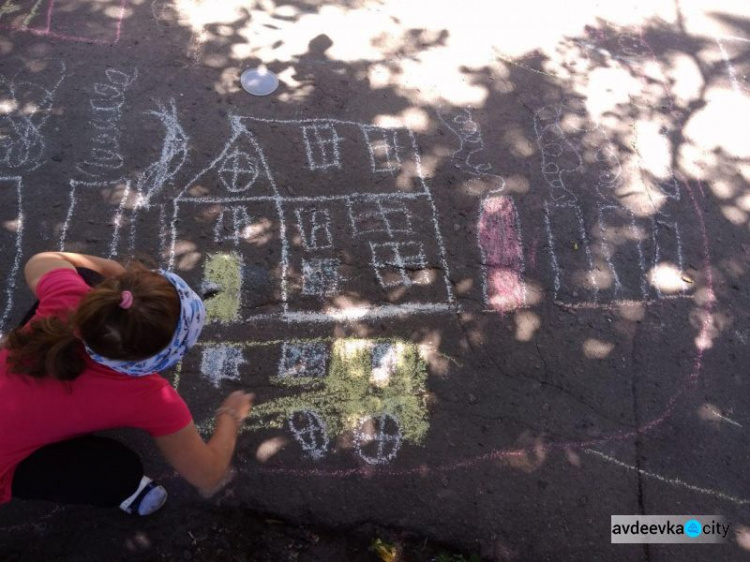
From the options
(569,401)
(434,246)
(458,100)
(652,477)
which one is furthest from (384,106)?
(652,477)

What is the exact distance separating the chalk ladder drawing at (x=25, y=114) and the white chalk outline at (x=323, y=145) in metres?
1.69

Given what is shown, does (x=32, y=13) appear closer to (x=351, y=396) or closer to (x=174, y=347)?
(x=351, y=396)

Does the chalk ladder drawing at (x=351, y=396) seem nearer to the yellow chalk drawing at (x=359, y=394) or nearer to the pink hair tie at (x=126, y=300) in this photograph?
the yellow chalk drawing at (x=359, y=394)

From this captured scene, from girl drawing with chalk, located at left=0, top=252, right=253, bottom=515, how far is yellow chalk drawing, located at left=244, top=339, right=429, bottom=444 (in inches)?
27.4

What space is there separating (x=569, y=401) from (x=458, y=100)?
2.43 m

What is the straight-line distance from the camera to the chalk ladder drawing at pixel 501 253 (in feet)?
12.7

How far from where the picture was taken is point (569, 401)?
3568 millimetres

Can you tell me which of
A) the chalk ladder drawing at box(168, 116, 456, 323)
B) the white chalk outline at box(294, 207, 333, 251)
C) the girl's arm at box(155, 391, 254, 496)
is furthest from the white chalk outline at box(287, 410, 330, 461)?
the white chalk outline at box(294, 207, 333, 251)

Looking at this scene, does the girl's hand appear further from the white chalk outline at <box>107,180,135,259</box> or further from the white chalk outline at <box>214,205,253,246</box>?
the white chalk outline at <box>107,180,135,259</box>

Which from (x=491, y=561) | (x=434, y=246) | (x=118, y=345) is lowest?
(x=491, y=561)

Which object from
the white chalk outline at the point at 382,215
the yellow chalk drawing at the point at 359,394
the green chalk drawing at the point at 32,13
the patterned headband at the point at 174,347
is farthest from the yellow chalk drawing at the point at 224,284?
the green chalk drawing at the point at 32,13

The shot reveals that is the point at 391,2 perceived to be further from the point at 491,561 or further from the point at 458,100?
the point at 491,561

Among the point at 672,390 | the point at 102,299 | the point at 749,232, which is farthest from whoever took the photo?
the point at 749,232

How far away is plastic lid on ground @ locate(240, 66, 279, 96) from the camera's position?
4602 millimetres
